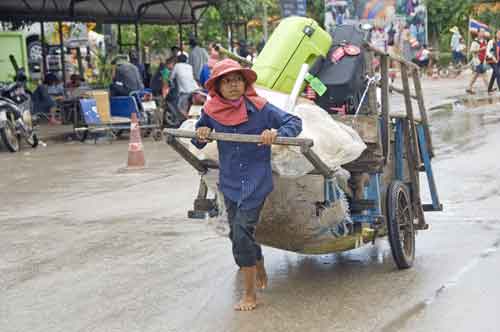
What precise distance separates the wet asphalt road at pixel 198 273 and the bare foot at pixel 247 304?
47 mm

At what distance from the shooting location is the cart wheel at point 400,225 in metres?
6.49

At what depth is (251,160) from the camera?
227 inches

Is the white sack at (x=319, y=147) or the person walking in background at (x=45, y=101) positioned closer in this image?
the white sack at (x=319, y=147)

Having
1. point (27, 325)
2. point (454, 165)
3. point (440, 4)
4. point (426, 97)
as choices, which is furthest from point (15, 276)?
point (440, 4)

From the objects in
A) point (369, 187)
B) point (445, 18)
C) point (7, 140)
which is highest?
point (369, 187)

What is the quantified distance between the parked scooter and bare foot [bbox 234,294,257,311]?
11080 mm

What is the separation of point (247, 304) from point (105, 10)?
18.2 metres

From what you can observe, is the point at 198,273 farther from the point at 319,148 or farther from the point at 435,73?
the point at 435,73

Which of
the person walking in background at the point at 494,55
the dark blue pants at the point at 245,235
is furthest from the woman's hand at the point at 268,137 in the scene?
the person walking in background at the point at 494,55

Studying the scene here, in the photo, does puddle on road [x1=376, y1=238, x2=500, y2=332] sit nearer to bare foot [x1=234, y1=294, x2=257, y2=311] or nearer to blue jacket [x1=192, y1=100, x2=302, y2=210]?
bare foot [x1=234, y1=294, x2=257, y2=311]

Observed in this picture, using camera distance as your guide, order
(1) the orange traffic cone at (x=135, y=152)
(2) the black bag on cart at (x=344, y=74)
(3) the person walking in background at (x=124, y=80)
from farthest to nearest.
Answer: (3) the person walking in background at (x=124, y=80)
(1) the orange traffic cone at (x=135, y=152)
(2) the black bag on cart at (x=344, y=74)

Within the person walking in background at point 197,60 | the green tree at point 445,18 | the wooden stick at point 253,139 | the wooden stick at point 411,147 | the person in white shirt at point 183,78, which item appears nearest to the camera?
the wooden stick at point 253,139

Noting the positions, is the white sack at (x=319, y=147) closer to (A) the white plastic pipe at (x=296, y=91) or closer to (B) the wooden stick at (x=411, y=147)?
(A) the white plastic pipe at (x=296, y=91)

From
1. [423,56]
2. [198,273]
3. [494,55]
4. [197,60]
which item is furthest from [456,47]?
[198,273]
